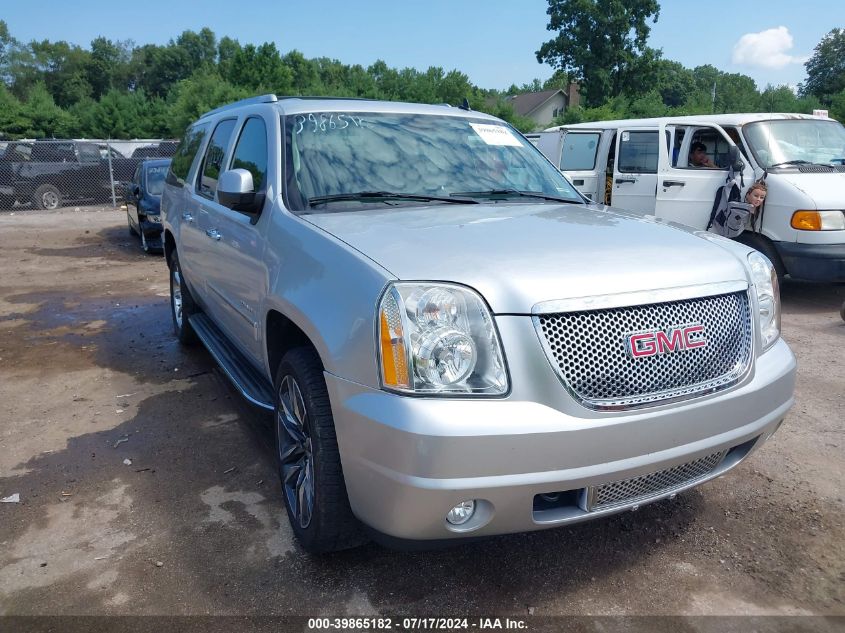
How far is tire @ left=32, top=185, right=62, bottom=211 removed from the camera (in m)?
17.7

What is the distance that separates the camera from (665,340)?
2.40 meters

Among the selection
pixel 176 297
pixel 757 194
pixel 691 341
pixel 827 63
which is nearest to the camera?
pixel 691 341

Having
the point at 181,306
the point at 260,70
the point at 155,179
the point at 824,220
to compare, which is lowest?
the point at 181,306

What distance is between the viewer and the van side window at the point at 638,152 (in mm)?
8617

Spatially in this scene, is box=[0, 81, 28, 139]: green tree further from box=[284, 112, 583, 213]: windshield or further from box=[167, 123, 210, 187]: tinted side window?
box=[284, 112, 583, 213]: windshield

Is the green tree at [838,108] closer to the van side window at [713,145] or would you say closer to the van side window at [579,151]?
the van side window at [579,151]

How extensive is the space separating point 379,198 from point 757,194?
215 inches

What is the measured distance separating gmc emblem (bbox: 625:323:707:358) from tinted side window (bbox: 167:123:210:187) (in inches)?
153

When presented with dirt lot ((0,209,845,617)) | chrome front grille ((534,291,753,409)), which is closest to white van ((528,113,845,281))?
dirt lot ((0,209,845,617))

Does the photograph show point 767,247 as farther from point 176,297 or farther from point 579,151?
point 176,297

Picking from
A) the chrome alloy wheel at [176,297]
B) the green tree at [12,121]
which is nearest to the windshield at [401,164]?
the chrome alloy wheel at [176,297]

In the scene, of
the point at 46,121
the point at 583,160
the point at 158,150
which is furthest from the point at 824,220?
the point at 46,121

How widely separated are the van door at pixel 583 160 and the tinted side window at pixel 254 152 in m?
5.94

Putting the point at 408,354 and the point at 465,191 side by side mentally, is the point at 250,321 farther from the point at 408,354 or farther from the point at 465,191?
the point at 408,354
